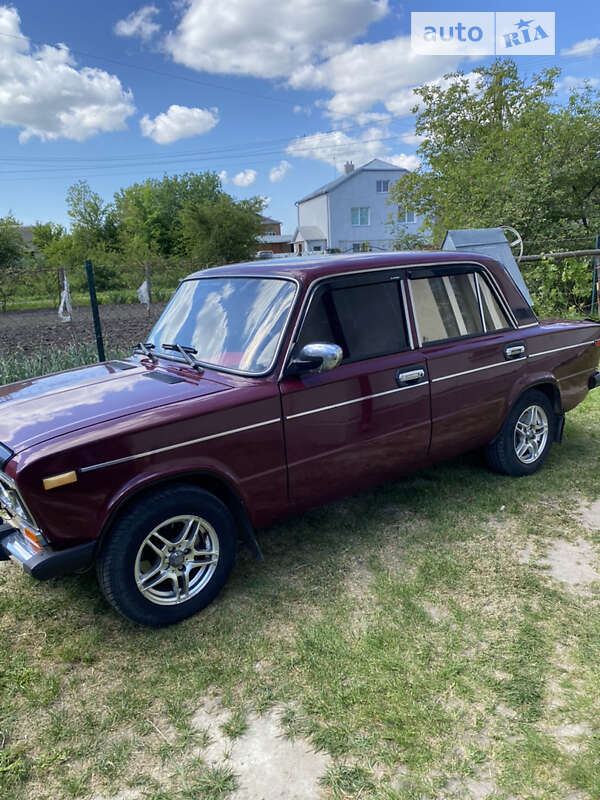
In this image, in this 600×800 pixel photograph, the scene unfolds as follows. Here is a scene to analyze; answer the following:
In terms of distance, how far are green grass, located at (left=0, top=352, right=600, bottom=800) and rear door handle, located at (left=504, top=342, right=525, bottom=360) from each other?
4.12 feet

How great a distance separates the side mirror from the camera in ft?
10.0

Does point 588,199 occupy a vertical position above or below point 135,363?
above

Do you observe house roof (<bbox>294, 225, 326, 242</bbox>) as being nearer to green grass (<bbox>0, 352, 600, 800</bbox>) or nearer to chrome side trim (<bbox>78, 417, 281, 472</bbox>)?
green grass (<bbox>0, 352, 600, 800</bbox>)

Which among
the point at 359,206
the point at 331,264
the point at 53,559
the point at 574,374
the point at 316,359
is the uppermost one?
the point at 359,206

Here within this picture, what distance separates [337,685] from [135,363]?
2.40 metres

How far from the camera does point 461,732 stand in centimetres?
225

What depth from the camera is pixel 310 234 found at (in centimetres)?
4750

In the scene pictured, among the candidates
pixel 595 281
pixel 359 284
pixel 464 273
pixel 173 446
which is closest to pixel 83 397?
pixel 173 446

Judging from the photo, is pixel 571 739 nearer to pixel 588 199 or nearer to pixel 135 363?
pixel 135 363

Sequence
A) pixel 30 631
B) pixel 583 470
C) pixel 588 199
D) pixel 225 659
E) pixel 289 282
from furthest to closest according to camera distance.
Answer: pixel 588 199, pixel 583 470, pixel 289 282, pixel 30 631, pixel 225 659

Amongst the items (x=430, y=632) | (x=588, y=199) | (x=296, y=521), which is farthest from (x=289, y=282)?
(x=588, y=199)

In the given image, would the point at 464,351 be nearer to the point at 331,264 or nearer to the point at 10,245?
the point at 331,264

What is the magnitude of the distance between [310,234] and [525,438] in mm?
Result: 45231

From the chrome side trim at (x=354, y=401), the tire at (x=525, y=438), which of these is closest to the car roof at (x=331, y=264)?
the chrome side trim at (x=354, y=401)
